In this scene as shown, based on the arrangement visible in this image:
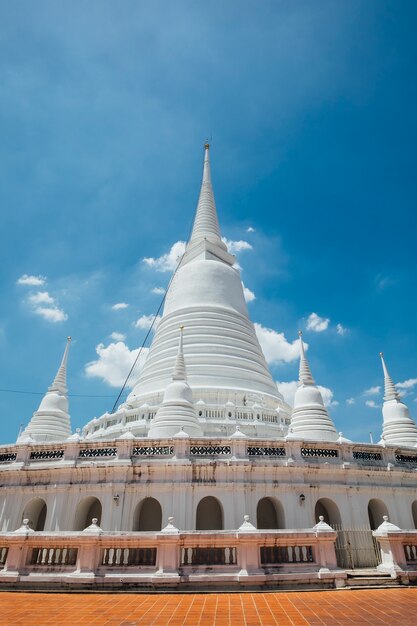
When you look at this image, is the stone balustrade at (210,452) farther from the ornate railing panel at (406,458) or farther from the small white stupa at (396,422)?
the small white stupa at (396,422)

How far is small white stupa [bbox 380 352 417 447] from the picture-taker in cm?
2482

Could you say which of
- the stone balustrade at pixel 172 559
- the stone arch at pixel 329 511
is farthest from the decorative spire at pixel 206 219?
the stone balustrade at pixel 172 559

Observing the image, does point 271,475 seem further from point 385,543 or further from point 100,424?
point 100,424

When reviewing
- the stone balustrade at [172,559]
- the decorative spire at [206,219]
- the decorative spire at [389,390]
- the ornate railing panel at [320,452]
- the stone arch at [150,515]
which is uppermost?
the decorative spire at [206,219]

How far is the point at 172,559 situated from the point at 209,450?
23.8 ft

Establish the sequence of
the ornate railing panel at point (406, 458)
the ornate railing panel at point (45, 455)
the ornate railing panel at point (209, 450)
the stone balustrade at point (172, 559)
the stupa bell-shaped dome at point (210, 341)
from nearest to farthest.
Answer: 1. the stone balustrade at point (172, 559)
2. the ornate railing panel at point (209, 450)
3. the ornate railing panel at point (45, 455)
4. the ornate railing panel at point (406, 458)
5. the stupa bell-shaped dome at point (210, 341)

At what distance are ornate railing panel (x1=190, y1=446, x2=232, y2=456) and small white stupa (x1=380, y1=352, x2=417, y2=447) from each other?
11827mm

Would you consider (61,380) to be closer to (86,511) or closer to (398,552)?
(86,511)

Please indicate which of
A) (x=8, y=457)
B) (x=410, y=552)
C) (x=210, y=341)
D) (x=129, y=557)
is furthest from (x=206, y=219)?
(x=129, y=557)

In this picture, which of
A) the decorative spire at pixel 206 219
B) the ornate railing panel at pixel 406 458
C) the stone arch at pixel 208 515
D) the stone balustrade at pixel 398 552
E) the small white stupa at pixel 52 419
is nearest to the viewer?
the stone balustrade at pixel 398 552

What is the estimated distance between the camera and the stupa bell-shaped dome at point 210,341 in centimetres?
2716

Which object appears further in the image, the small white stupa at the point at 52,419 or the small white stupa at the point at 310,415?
the small white stupa at the point at 52,419

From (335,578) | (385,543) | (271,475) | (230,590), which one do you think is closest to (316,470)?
(271,475)

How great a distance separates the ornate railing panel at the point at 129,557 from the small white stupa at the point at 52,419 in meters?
16.2
